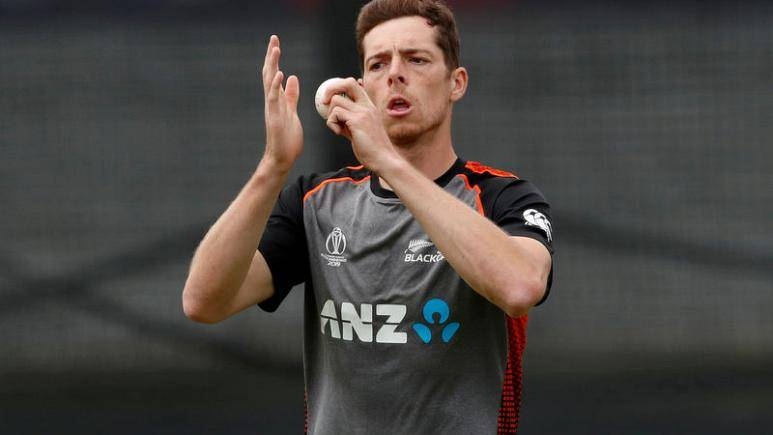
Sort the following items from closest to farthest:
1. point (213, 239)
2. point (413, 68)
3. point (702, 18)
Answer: point (213, 239), point (413, 68), point (702, 18)

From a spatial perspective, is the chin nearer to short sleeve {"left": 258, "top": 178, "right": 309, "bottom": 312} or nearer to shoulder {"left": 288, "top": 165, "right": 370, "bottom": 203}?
shoulder {"left": 288, "top": 165, "right": 370, "bottom": 203}

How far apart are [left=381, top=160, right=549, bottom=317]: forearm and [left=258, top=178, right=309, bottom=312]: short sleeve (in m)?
0.47

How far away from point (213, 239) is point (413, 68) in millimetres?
676

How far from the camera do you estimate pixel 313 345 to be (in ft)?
10.1

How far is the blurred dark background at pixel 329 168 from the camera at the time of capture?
444 centimetres

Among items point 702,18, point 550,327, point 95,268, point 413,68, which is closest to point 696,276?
point 550,327

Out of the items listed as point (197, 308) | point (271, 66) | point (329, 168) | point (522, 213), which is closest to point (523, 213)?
point (522, 213)

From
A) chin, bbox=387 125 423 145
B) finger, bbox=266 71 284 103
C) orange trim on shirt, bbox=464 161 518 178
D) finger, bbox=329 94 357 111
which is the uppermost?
finger, bbox=266 71 284 103

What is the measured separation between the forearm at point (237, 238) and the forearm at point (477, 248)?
0.32m

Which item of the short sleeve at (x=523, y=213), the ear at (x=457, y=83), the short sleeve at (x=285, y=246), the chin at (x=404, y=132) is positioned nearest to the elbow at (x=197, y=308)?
the short sleeve at (x=285, y=246)

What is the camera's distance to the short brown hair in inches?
123

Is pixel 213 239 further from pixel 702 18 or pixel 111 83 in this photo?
pixel 702 18

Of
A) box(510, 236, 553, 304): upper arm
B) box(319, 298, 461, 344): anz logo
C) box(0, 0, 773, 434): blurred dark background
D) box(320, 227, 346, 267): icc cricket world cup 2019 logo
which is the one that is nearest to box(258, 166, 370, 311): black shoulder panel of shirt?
box(320, 227, 346, 267): icc cricket world cup 2019 logo

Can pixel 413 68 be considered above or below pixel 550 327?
above
